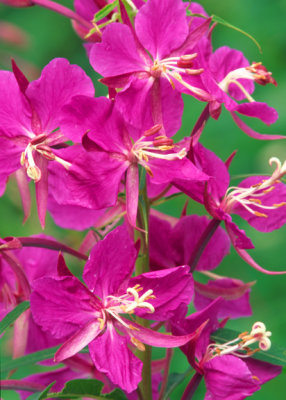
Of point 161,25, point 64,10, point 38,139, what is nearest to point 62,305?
point 38,139

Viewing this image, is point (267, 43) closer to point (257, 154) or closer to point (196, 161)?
point (257, 154)

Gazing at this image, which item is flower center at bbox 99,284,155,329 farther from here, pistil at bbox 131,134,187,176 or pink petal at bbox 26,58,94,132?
Answer: pink petal at bbox 26,58,94,132

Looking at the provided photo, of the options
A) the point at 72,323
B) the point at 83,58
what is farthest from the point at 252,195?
the point at 83,58

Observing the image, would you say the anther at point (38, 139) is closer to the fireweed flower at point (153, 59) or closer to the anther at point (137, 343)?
the fireweed flower at point (153, 59)

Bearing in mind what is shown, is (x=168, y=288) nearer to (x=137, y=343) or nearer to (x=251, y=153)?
(x=137, y=343)

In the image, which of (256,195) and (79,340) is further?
(256,195)

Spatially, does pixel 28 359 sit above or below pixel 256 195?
below

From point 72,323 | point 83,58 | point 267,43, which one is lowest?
point 83,58
